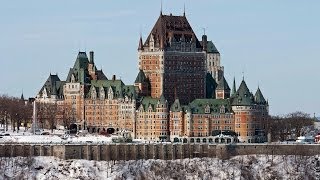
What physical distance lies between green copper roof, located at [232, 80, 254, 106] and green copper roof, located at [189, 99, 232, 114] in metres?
1.46

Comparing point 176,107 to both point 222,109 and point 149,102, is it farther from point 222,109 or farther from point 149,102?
point 222,109

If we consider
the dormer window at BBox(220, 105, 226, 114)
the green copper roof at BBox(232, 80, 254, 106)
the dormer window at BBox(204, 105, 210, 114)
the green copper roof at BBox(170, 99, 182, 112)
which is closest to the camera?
the green copper roof at BBox(232, 80, 254, 106)

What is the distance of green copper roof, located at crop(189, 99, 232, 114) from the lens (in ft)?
632

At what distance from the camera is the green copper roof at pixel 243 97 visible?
191m

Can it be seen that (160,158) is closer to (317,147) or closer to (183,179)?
(183,179)

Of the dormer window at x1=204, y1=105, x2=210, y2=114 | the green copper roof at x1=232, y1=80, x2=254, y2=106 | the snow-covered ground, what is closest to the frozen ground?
the snow-covered ground

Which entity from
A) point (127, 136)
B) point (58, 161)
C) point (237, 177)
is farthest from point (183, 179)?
point (127, 136)

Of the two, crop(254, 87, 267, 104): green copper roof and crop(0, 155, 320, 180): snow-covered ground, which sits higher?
crop(254, 87, 267, 104): green copper roof

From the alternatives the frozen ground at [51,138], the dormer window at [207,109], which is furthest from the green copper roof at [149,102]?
the frozen ground at [51,138]

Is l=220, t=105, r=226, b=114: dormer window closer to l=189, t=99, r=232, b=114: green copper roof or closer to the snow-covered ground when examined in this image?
l=189, t=99, r=232, b=114: green copper roof

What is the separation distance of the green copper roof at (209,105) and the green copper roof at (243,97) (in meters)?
1.46

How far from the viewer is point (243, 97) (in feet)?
627

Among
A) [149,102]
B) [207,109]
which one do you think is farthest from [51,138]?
[207,109]

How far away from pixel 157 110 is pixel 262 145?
2918cm
